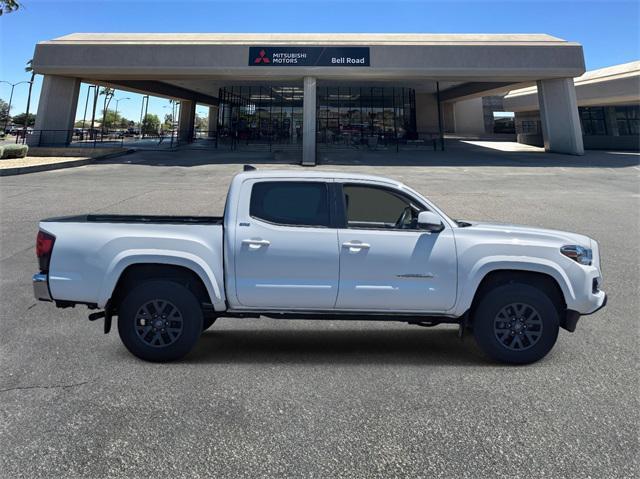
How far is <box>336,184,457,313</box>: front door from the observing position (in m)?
3.92

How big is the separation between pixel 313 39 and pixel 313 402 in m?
27.4

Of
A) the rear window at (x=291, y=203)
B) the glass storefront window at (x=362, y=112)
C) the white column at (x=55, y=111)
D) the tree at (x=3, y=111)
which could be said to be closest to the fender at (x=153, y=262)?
the rear window at (x=291, y=203)

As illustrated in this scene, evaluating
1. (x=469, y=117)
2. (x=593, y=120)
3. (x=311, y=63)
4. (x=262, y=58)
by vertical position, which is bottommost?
(x=593, y=120)

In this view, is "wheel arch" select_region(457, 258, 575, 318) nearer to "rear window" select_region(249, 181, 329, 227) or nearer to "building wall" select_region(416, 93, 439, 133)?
"rear window" select_region(249, 181, 329, 227)

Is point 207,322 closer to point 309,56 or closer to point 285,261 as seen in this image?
point 285,261

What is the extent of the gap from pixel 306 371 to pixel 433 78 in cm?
2679

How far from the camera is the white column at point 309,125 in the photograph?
26.0 m

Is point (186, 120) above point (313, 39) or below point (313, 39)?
below

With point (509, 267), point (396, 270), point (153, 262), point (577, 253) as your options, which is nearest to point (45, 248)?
point (153, 262)

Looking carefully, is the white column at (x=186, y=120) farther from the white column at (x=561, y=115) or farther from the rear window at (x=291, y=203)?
the rear window at (x=291, y=203)

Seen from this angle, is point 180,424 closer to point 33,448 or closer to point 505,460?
point 33,448

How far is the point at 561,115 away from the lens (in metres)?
28.1

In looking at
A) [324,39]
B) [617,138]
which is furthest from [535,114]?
[324,39]

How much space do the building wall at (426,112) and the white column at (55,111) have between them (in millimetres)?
31307
